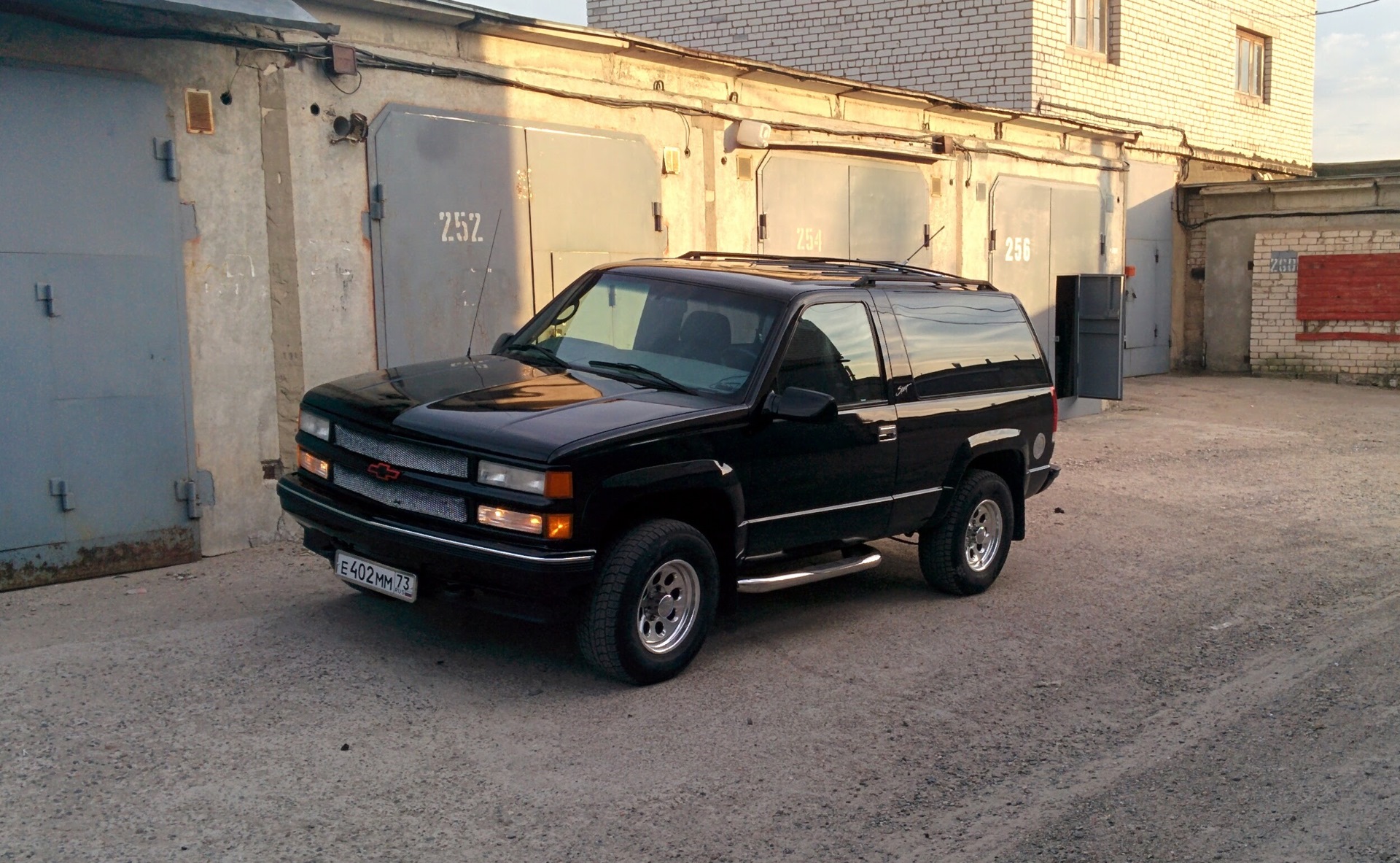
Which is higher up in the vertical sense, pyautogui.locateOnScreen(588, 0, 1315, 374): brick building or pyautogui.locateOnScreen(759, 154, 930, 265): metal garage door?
pyautogui.locateOnScreen(588, 0, 1315, 374): brick building

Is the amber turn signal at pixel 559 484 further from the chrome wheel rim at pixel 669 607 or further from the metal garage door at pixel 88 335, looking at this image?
the metal garage door at pixel 88 335

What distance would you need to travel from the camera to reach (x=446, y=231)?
893 cm

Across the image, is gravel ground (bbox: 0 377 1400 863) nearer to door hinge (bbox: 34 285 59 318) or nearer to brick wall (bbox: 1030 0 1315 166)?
door hinge (bbox: 34 285 59 318)

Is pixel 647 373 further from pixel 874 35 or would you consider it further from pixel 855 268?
pixel 874 35

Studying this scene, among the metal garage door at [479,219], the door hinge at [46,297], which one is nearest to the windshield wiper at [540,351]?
the metal garage door at [479,219]

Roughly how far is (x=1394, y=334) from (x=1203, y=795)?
1839cm

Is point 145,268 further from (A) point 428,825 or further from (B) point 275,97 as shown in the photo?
(A) point 428,825

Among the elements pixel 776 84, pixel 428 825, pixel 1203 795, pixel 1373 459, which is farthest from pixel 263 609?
pixel 1373 459

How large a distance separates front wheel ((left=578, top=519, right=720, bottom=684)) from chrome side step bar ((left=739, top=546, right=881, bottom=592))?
0.93 ft

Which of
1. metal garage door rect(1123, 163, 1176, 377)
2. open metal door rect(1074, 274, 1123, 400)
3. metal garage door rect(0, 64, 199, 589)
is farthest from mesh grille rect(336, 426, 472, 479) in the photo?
metal garage door rect(1123, 163, 1176, 377)

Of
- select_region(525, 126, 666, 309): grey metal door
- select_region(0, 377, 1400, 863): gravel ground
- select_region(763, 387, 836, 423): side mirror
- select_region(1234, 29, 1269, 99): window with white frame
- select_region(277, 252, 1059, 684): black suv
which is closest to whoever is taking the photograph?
select_region(0, 377, 1400, 863): gravel ground

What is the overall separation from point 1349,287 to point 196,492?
19061 mm

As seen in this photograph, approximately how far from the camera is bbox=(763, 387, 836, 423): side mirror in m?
5.65

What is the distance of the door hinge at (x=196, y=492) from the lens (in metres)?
7.55
